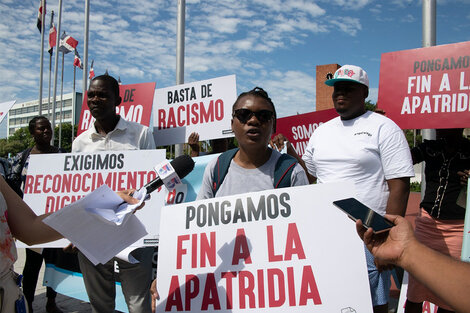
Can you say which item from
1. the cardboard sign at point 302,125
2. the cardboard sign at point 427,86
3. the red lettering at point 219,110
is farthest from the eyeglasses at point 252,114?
the cardboard sign at point 302,125

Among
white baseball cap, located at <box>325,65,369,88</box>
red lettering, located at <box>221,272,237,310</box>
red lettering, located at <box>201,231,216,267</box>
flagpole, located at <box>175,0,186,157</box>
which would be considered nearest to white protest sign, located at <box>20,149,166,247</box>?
red lettering, located at <box>201,231,216,267</box>

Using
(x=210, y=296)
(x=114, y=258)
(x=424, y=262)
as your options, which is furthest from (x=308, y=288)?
(x=114, y=258)

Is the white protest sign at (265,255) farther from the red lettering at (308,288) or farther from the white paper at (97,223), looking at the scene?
the white paper at (97,223)

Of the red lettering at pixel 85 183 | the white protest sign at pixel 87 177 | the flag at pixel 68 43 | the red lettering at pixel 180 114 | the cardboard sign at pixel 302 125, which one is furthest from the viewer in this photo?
the flag at pixel 68 43

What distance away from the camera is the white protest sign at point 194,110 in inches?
156

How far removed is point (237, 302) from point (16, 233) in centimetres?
117

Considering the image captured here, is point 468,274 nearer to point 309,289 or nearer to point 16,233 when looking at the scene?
point 309,289

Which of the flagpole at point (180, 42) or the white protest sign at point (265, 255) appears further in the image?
the flagpole at point (180, 42)

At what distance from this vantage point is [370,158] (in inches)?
93.8

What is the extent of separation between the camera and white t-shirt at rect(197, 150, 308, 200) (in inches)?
78.7

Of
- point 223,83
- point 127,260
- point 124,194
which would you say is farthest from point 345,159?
point 223,83

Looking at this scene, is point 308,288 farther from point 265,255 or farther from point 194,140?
point 194,140

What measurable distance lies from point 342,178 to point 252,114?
0.83 meters

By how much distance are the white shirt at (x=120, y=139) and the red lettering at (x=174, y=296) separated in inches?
60.2
